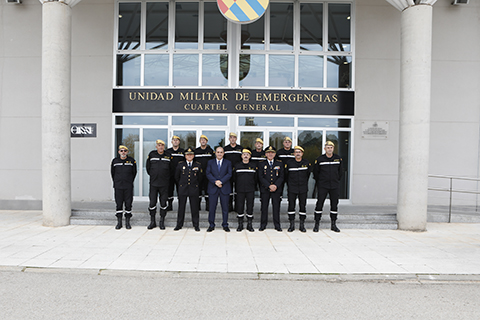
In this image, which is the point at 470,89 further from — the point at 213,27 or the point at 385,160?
the point at 213,27

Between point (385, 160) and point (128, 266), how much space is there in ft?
29.0

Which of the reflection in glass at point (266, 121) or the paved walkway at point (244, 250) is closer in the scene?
the paved walkway at point (244, 250)

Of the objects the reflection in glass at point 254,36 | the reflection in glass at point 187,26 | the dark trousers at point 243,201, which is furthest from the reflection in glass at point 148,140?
the dark trousers at point 243,201

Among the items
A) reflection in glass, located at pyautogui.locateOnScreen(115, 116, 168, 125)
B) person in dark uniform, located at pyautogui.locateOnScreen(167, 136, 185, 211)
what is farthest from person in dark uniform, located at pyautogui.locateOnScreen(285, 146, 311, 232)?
reflection in glass, located at pyautogui.locateOnScreen(115, 116, 168, 125)

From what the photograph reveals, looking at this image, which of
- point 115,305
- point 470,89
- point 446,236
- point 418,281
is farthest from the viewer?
point 470,89

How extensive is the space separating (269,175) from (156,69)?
5828mm

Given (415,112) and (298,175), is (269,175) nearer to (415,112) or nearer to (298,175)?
(298,175)

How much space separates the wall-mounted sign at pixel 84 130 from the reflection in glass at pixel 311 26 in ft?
23.7

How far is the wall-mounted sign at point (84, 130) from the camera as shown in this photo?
11.1 metres

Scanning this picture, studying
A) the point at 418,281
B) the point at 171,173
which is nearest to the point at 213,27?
the point at 171,173

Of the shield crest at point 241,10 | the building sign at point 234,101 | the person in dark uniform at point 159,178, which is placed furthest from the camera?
the building sign at point 234,101

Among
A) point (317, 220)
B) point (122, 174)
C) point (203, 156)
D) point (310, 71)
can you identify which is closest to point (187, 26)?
point (310, 71)

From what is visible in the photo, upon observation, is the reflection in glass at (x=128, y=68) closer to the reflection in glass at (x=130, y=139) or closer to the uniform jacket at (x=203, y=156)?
the reflection in glass at (x=130, y=139)

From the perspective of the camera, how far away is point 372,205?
10.9 meters
